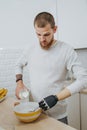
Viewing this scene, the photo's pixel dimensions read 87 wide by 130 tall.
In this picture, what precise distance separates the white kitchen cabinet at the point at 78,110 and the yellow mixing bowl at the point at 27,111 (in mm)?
1158

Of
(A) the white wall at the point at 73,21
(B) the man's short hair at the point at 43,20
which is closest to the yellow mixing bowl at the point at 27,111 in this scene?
(B) the man's short hair at the point at 43,20

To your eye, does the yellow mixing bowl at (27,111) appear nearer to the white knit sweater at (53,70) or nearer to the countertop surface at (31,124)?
the countertop surface at (31,124)

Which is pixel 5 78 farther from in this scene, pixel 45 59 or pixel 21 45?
pixel 45 59

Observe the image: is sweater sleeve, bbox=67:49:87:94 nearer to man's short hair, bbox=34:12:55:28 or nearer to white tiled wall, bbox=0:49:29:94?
man's short hair, bbox=34:12:55:28

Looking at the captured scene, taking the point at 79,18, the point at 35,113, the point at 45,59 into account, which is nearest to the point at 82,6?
the point at 79,18

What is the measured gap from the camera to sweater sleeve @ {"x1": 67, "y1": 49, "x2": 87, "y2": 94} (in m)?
1.28

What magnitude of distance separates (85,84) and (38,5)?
1.60 metres

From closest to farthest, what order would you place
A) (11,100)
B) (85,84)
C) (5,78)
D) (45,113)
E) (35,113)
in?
(35,113) < (85,84) < (45,113) < (11,100) < (5,78)

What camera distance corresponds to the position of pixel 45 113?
1.42 m

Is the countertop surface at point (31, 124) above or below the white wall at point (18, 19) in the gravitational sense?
below

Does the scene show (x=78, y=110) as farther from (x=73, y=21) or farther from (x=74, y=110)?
(x=73, y=21)

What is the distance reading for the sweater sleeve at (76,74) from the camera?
1.28 meters

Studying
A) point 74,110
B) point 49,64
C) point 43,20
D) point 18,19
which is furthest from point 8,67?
point 43,20

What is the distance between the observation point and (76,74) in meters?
1.35
